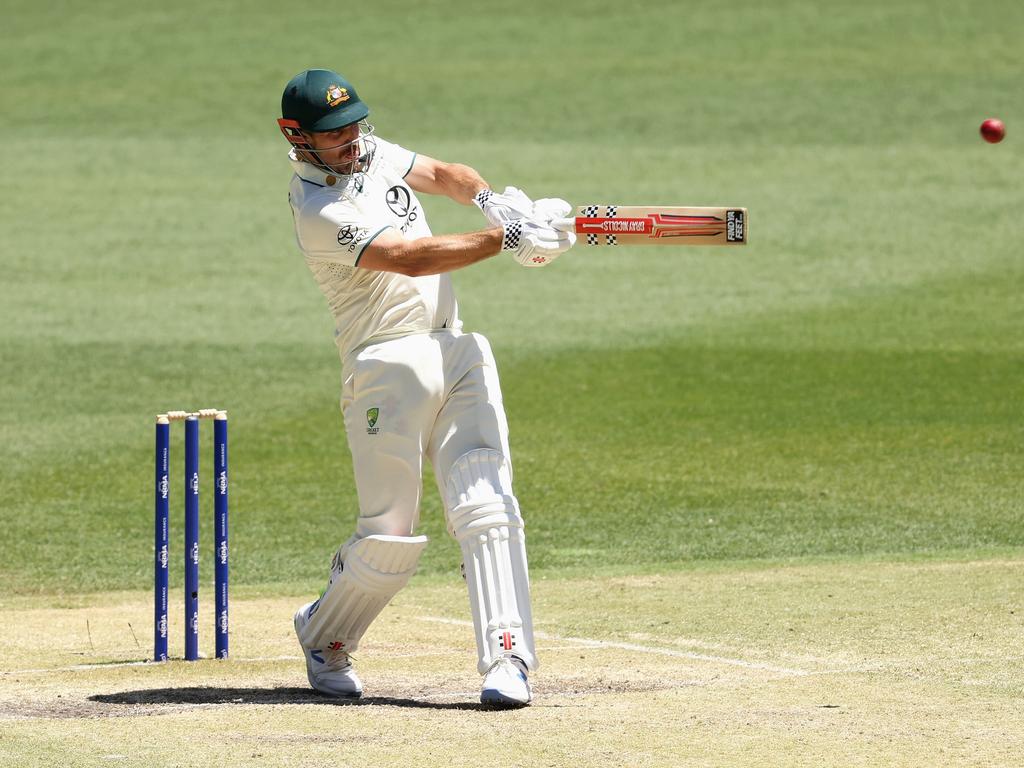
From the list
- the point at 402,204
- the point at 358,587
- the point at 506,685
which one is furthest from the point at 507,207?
the point at 506,685

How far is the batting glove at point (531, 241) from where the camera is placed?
580 centimetres

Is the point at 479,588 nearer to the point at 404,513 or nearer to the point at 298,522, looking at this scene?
the point at 404,513

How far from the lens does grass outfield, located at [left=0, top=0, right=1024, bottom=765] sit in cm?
689

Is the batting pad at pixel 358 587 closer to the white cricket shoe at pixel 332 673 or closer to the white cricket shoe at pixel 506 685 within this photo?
the white cricket shoe at pixel 332 673

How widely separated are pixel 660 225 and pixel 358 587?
159cm

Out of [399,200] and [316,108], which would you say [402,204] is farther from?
[316,108]

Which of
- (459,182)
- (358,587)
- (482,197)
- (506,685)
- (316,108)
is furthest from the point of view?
(459,182)

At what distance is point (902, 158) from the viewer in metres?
21.6

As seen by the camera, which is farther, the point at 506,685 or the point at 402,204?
the point at 402,204

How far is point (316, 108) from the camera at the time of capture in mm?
5859

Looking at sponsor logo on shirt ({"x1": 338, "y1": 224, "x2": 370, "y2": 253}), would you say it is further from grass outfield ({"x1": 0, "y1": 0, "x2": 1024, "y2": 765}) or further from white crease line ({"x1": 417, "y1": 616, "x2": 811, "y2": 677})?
white crease line ({"x1": 417, "y1": 616, "x2": 811, "y2": 677})

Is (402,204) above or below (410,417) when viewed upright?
above

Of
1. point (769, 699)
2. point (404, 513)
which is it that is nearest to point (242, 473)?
point (404, 513)

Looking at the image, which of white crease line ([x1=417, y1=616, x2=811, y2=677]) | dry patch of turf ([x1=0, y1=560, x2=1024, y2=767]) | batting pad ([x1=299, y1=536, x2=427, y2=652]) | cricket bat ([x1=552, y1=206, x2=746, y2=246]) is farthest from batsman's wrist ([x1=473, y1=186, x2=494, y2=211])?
white crease line ([x1=417, y1=616, x2=811, y2=677])
